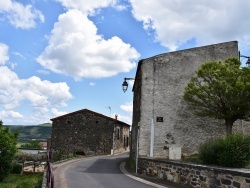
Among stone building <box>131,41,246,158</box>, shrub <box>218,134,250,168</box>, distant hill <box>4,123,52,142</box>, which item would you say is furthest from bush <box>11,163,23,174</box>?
distant hill <box>4,123,52,142</box>

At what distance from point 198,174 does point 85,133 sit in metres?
24.3

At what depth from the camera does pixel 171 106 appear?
59.6 ft

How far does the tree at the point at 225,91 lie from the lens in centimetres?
1451

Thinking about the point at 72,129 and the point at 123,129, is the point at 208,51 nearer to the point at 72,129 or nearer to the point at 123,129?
the point at 72,129

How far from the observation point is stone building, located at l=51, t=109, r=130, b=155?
3306 cm

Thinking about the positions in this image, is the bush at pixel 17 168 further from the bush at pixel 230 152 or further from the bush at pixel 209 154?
the bush at pixel 230 152

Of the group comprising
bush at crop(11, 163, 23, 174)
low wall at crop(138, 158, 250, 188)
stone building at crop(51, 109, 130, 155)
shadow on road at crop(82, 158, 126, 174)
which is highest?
stone building at crop(51, 109, 130, 155)

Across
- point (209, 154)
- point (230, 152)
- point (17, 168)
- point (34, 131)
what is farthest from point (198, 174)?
point (34, 131)

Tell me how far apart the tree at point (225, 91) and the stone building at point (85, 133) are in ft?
60.5

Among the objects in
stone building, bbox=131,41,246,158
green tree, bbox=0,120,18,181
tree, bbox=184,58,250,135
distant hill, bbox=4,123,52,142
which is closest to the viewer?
tree, bbox=184,58,250,135

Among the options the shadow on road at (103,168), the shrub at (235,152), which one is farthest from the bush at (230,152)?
the shadow on road at (103,168)

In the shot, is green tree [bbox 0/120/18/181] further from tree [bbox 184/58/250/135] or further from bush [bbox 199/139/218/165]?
bush [bbox 199/139/218/165]

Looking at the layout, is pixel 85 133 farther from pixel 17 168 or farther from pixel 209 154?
pixel 209 154

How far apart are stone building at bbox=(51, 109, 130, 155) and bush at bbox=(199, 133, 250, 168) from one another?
2291 cm
